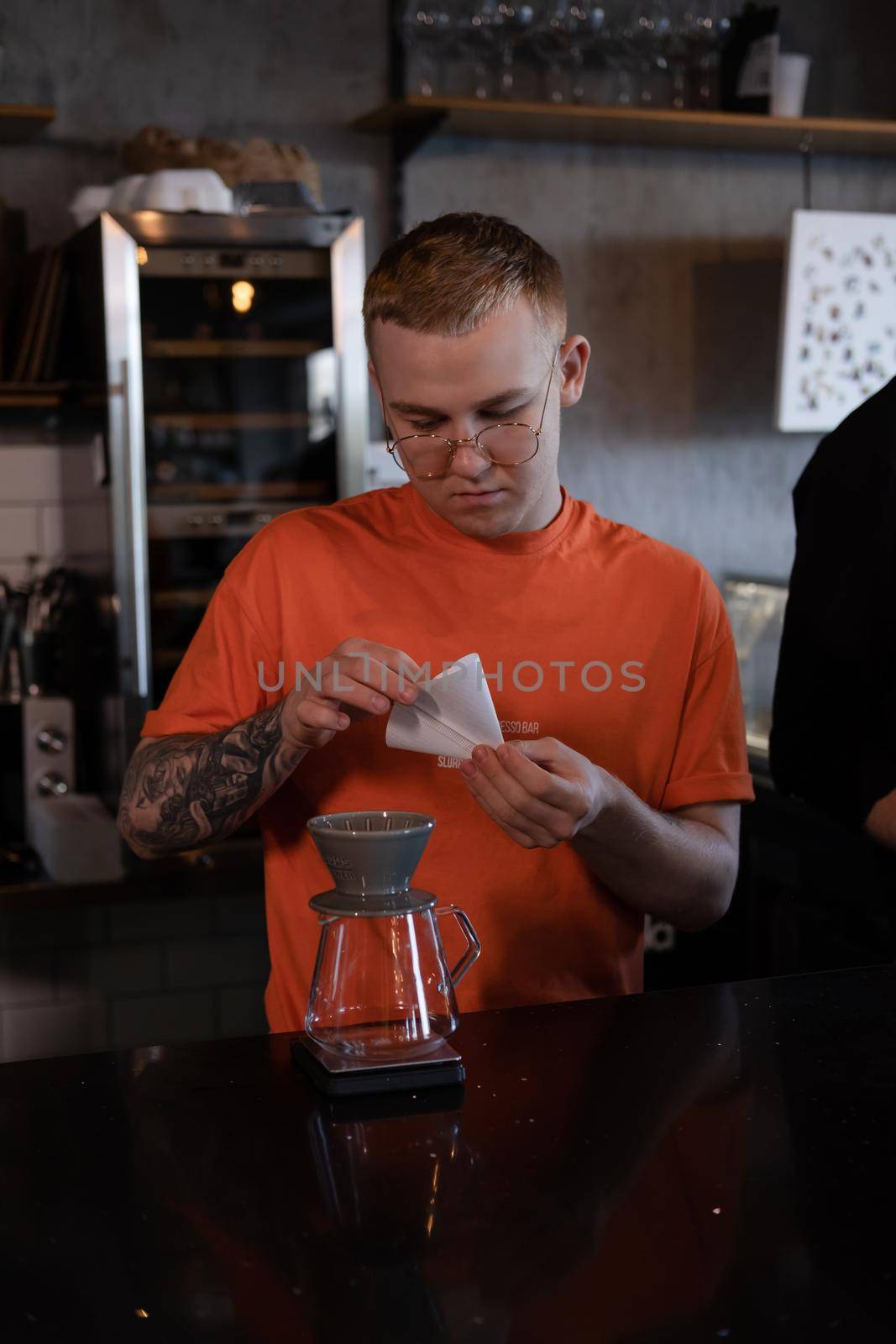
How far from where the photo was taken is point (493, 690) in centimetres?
171

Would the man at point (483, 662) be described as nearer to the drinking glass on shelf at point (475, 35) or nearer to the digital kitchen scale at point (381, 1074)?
the digital kitchen scale at point (381, 1074)

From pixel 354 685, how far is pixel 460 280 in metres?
0.47

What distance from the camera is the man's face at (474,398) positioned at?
1.58 metres

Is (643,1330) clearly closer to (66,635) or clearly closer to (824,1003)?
(824,1003)

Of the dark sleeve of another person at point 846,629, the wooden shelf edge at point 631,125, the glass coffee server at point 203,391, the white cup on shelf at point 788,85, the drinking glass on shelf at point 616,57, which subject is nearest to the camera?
the dark sleeve of another person at point 846,629

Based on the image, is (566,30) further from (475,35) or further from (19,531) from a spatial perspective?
(19,531)

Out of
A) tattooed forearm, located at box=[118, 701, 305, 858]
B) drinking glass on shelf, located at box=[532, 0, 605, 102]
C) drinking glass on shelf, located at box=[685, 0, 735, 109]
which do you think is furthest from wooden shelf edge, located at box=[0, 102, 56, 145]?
tattooed forearm, located at box=[118, 701, 305, 858]

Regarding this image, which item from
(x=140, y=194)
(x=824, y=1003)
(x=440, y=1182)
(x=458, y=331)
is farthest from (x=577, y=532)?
(x=140, y=194)

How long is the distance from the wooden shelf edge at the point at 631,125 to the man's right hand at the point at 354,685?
8.37ft

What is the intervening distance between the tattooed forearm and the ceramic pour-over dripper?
285 millimetres

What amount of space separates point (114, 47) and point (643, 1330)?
11.8 ft

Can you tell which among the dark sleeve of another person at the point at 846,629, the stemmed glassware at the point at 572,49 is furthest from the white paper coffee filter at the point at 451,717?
the stemmed glassware at the point at 572,49

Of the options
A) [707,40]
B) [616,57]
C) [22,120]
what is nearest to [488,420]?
[22,120]

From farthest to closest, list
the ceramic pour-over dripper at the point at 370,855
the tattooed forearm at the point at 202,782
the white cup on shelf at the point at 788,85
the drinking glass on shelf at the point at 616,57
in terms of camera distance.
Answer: the white cup on shelf at the point at 788,85 → the drinking glass on shelf at the point at 616,57 → the tattooed forearm at the point at 202,782 → the ceramic pour-over dripper at the point at 370,855
